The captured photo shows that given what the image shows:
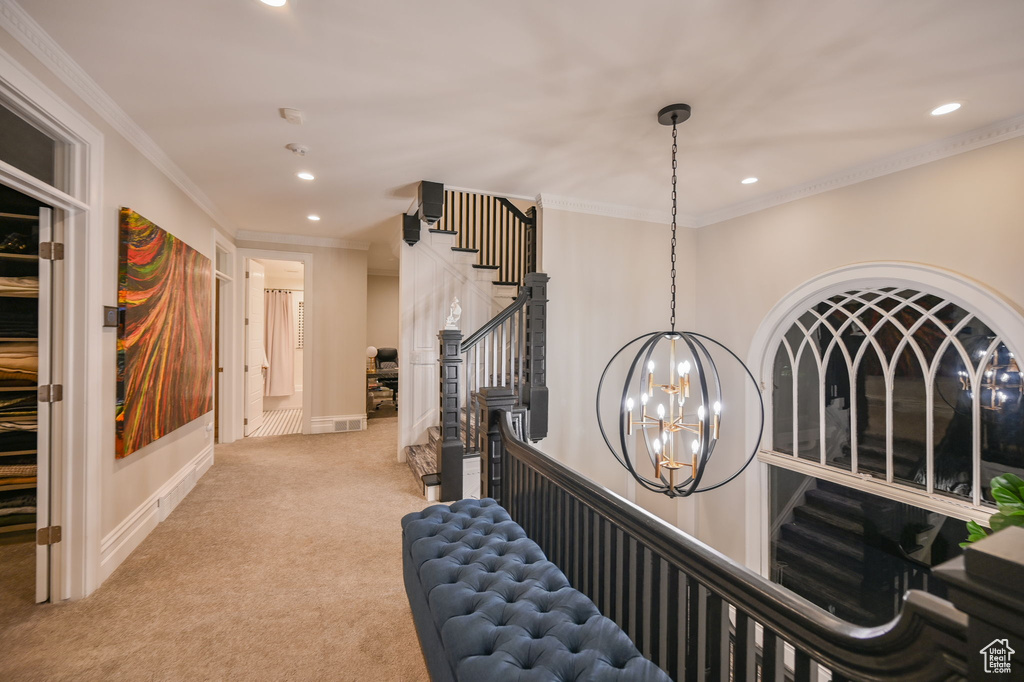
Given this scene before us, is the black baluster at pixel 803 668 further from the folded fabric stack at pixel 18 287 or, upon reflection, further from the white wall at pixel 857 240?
the folded fabric stack at pixel 18 287

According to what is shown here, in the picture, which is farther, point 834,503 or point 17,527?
point 834,503

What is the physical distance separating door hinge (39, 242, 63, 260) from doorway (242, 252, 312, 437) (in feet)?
11.6

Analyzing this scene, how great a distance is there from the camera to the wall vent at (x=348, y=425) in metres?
5.97

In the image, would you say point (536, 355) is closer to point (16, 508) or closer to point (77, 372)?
point (77, 372)

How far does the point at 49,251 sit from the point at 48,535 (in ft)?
4.67

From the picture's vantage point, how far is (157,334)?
2.98 meters

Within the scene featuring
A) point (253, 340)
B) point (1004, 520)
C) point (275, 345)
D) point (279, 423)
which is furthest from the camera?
point (275, 345)

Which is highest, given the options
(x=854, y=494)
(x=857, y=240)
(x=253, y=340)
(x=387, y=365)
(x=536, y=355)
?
(x=857, y=240)

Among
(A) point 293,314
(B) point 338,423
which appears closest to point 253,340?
(B) point 338,423

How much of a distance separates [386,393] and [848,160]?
7.86m

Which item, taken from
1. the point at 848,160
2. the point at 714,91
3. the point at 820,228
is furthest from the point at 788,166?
the point at 714,91

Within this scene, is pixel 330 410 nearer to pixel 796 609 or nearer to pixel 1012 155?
pixel 796 609

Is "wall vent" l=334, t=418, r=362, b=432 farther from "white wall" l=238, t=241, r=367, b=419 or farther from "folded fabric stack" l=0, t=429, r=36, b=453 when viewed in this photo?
"folded fabric stack" l=0, t=429, r=36, b=453


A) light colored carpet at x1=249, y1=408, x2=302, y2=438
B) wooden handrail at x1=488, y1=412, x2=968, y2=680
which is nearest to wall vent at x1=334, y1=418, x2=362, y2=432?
light colored carpet at x1=249, y1=408, x2=302, y2=438
